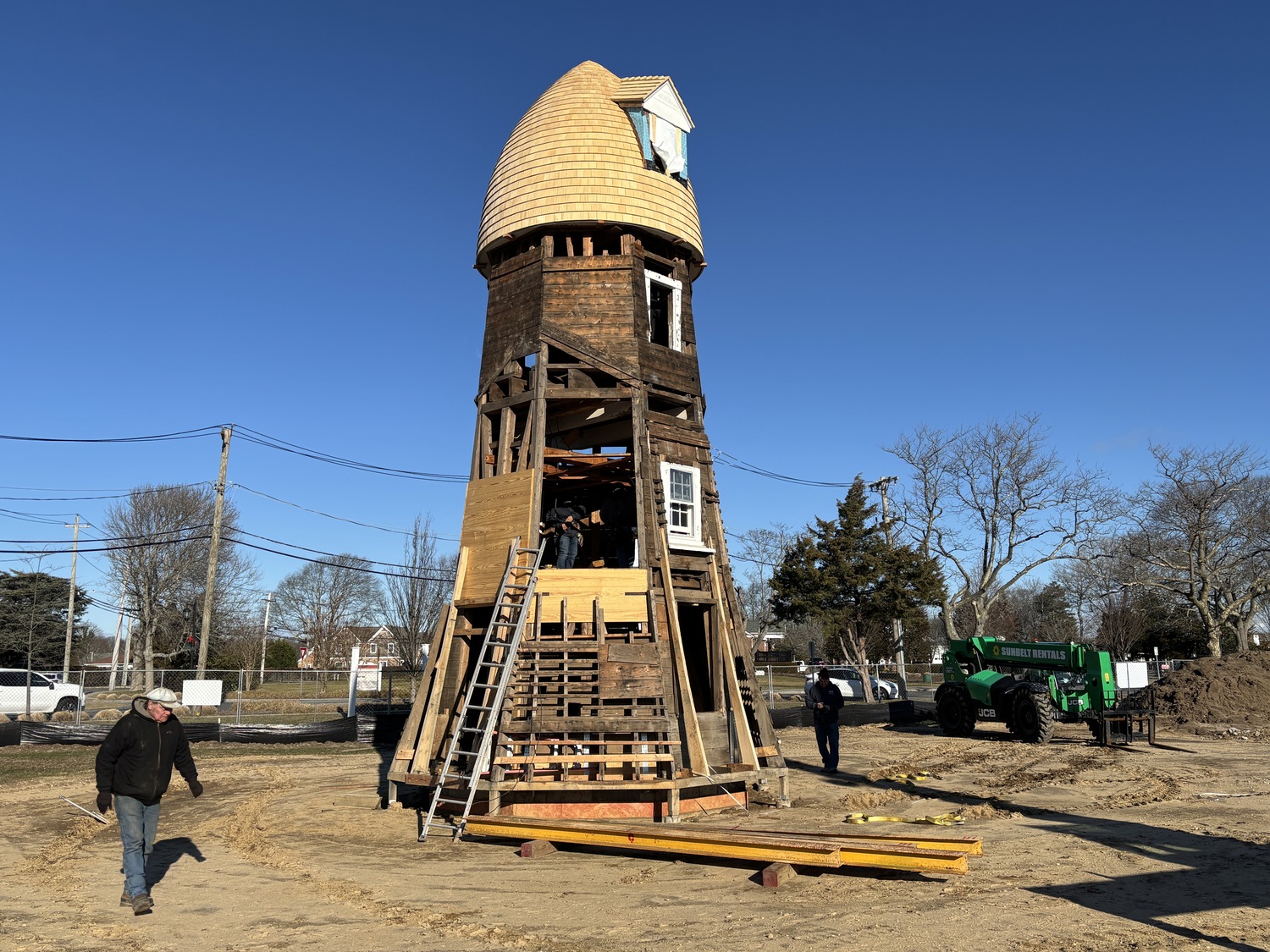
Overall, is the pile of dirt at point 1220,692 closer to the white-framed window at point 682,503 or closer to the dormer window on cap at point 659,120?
the white-framed window at point 682,503

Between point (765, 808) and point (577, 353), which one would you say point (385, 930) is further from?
point (577, 353)

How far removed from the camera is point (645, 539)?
46.9ft

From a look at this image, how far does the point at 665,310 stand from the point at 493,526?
5.17 meters

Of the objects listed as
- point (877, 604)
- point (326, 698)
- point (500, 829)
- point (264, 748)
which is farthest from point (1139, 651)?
point (500, 829)

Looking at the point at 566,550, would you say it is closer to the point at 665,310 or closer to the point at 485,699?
the point at 485,699

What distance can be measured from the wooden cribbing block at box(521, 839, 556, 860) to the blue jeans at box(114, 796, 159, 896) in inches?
145

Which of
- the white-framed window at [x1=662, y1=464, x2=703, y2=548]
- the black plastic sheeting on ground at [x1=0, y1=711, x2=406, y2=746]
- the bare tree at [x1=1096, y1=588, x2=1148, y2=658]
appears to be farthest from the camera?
the bare tree at [x1=1096, y1=588, x2=1148, y2=658]

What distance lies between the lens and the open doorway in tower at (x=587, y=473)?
15.3 m

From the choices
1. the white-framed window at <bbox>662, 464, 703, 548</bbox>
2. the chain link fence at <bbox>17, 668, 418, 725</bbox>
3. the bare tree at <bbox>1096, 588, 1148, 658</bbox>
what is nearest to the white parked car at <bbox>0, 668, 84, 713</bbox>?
the chain link fence at <bbox>17, 668, 418, 725</bbox>

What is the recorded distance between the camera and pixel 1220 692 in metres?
27.1

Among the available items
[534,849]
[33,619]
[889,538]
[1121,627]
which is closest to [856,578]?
[889,538]

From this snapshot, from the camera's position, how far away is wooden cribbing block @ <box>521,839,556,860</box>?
32.7ft

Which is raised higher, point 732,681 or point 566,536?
point 566,536

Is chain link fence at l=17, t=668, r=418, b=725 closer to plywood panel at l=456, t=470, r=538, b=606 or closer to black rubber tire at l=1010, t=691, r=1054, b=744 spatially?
plywood panel at l=456, t=470, r=538, b=606
